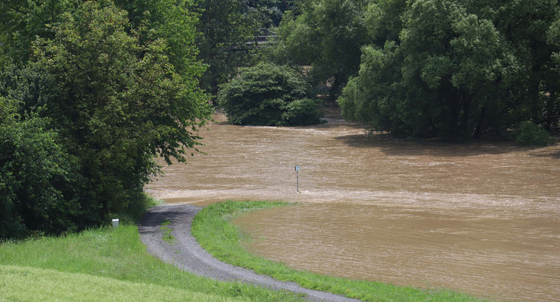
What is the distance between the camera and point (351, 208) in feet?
81.4

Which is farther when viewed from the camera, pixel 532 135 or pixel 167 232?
pixel 532 135

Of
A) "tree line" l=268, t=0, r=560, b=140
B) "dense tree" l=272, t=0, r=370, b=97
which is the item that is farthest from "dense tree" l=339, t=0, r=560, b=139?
"dense tree" l=272, t=0, r=370, b=97

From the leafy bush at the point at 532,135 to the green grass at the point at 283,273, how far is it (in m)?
25.1

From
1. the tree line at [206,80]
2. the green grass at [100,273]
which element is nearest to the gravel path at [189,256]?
the green grass at [100,273]

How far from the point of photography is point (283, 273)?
14.1m

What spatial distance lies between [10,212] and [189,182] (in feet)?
55.8

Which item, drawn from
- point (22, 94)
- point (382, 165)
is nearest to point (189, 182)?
point (382, 165)

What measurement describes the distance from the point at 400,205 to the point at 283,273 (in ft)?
40.1

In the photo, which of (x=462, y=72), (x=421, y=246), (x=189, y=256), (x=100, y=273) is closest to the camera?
(x=100, y=273)

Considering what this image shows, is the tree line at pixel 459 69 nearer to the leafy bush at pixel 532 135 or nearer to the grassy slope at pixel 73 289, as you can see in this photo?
the leafy bush at pixel 532 135

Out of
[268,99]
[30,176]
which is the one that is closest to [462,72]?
[268,99]

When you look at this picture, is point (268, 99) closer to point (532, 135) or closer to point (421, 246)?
point (532, 135)

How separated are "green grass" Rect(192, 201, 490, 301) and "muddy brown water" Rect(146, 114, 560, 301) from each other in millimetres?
938

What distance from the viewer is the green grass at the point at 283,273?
12430mm
